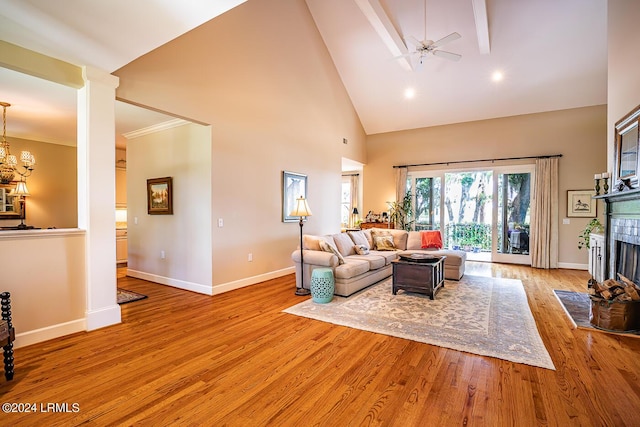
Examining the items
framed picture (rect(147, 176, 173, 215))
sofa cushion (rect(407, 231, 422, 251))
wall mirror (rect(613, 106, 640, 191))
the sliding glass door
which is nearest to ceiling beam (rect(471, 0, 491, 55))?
wall mirror (rect(613, 106, 640, 191))

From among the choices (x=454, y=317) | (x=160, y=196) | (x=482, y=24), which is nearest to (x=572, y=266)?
(x=454, y=317)

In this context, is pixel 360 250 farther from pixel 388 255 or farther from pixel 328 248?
pixel 328 248

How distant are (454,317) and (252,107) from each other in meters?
4.32

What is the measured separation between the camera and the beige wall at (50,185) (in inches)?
240

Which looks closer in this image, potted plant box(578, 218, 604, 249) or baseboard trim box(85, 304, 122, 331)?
baseboard trim box(85, 304, 122, 331)

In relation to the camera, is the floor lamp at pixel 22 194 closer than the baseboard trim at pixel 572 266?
Yes

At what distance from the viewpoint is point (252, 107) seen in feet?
17.0

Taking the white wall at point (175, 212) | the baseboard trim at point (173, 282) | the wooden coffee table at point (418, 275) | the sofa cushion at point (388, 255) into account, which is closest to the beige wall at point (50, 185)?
the white wall at point (175, 212)

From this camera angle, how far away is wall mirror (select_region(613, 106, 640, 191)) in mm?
3617

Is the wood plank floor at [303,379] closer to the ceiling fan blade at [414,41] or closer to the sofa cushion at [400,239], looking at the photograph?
the sofa cushion at [400,239]

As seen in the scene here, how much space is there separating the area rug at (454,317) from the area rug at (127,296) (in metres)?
2.20

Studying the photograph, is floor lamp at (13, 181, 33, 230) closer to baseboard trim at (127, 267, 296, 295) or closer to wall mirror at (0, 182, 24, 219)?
wall mirror at (0, 182, 24, 219)

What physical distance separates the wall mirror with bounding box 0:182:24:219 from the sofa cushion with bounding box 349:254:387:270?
6390 mm

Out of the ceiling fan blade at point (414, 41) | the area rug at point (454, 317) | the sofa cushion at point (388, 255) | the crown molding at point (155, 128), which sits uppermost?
the ceiling fan blade at point (414, 41)
